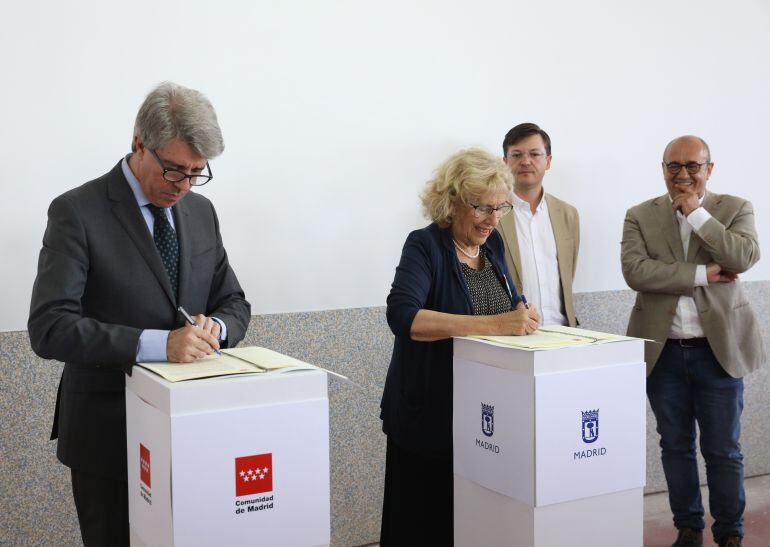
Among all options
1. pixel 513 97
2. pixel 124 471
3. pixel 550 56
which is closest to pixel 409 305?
pixel 124 471

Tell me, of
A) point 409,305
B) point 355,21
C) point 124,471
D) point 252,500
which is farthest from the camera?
point 355,21

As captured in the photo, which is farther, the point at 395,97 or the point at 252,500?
the point at 395,97

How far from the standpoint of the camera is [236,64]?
2.80m

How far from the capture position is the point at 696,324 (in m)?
2.88

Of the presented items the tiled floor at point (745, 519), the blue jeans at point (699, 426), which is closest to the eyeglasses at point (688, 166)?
the blue jeans at point (699, 426)

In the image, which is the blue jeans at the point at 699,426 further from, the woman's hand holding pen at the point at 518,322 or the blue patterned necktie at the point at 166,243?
the blue patterned necktie at the point at 166,243

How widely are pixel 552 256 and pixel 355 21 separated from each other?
1204mm

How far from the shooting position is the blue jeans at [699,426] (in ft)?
9.41

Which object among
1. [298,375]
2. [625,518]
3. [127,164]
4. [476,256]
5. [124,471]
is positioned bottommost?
[625,518]

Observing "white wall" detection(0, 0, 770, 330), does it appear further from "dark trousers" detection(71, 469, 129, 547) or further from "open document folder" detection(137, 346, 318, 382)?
"open document folder" detection(137, 346, 318, 382)

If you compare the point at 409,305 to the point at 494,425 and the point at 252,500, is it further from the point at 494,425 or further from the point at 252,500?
the point at 252,500

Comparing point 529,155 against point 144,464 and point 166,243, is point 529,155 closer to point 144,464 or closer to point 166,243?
point 166,243

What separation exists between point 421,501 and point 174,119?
1135 millimetres

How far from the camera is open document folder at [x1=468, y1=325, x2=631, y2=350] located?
170 cm
